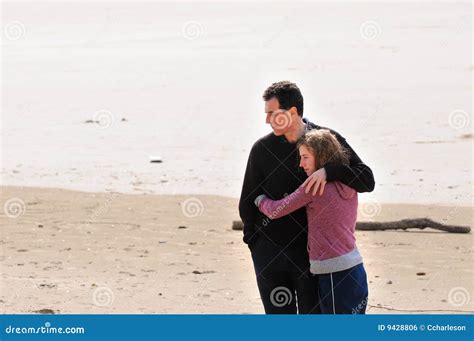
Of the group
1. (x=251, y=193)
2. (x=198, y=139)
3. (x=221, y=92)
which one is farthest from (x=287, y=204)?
(x=221, y=92)

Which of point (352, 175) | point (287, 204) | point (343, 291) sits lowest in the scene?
point (343, 291)

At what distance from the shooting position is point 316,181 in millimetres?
5828

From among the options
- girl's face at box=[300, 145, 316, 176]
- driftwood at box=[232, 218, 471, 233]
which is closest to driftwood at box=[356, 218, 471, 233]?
Answer: driftwood at box=[232, 218, 471, 233]

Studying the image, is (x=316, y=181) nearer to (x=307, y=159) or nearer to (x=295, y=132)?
(x=307, y=159)

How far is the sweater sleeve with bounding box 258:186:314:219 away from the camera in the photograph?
588cm

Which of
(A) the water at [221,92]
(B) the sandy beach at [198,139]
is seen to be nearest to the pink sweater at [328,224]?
(B) the sandy beach at [198,139]

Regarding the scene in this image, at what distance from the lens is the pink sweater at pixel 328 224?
231 inches

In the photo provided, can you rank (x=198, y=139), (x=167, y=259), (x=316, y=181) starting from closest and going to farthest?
(x=316, y=181), (x=167, y=259), (x=198, y=139)

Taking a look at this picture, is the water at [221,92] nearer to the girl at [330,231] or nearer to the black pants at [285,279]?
the black pants at [285,279]

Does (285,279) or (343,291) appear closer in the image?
(343,291)

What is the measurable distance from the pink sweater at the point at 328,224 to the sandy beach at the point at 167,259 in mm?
3345

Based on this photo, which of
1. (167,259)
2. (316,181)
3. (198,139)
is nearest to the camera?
(316,181)

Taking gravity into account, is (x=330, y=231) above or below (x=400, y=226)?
above

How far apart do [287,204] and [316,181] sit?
0.58 ft
